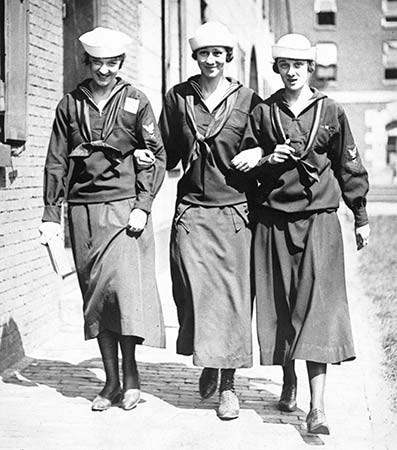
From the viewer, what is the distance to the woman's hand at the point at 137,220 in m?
4.79

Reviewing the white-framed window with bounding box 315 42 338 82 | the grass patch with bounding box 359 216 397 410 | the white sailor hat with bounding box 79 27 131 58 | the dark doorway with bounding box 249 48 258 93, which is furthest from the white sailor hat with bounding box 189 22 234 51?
the white-framed window with bounding box 315 42 338 82

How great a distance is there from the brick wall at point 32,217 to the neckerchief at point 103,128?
126 centimetres

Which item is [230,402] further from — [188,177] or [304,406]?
[188,177]

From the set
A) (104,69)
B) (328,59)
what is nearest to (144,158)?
(104,69)

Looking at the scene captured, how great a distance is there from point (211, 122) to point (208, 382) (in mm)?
1493

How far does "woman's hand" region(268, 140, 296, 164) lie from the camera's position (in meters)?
4.52

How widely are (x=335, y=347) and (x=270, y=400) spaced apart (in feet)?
2.56

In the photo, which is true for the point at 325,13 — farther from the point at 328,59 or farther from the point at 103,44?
the point at 103,44

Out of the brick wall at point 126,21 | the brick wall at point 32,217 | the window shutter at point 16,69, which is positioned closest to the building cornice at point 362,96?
the brick wall at point 126,21

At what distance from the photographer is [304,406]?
5109 mm

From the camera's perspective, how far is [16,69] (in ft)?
19.1

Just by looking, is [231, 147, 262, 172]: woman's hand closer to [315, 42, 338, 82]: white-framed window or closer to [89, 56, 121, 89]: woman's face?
[89, 56, 121, 89]: woman's face

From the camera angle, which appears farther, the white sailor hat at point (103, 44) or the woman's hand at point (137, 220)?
→ the woman's hand at point (137, 220)

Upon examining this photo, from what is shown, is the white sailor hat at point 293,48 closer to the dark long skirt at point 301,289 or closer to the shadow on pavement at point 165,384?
Result: the dark long skirt at point 301,289
